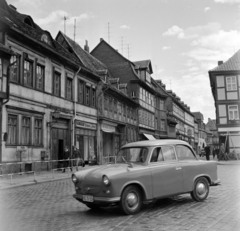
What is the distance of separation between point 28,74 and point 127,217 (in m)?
14.9

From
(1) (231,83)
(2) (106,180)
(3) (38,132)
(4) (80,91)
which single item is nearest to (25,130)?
(3) (38,132)

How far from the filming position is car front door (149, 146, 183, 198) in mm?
7336

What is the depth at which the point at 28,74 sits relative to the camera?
19.6 metres

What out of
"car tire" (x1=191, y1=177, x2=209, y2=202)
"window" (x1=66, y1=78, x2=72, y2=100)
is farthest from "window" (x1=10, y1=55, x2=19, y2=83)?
"car tire" (x1=191, y1=177, x2=209, y2=202)

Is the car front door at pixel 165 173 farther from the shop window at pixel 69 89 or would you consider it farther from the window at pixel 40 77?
the shop window at pixel 69 89

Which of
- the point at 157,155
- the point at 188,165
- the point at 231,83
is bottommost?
the point at 188,165

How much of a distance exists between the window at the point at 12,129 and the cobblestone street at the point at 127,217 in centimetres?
865

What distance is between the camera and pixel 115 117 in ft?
108

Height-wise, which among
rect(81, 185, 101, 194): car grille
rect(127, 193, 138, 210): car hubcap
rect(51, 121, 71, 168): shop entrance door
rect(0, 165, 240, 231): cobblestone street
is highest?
rect(51, 121, 71, 168): shop entrance door

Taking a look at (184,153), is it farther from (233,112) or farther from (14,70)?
(233,112)

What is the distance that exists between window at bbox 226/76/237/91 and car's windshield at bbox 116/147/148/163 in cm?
3077

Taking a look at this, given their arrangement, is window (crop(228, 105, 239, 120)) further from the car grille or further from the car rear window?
the car grille

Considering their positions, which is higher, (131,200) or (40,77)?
(40,77)

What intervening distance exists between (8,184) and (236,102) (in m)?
28.6
